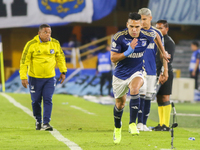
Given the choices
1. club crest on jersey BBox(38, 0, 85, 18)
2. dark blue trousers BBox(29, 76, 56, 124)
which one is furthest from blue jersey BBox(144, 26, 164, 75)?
club crest on jersey BBox(38, 0, 85, 18)

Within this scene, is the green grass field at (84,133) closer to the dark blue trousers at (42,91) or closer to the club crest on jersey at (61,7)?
the dark blue trousers at (42,91)

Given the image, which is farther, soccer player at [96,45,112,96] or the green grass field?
soccer player at [96,45,112,96]

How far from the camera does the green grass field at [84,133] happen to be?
6.67 m

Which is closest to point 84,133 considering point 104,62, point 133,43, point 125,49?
point 125,49

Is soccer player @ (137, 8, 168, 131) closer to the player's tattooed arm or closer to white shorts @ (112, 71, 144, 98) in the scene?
white shorts @ (112, 71, 144, 98)

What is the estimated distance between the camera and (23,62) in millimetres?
8398

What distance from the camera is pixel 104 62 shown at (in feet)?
58.8

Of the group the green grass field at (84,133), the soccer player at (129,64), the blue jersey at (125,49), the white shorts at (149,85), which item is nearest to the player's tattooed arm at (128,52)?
the soccer player at (129,64)

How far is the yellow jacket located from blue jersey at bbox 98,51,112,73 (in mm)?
9155

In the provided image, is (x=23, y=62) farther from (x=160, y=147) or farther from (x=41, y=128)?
(x=160, y=147)

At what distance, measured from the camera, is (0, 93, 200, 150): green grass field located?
6.67m

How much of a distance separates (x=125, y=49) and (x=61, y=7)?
49.3 ft

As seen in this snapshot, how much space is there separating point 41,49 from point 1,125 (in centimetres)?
188

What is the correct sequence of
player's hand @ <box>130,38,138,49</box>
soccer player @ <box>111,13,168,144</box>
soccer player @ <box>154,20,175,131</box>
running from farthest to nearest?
soccer player @ <box>154,20,175,131</box> → soccer player @ <box>111,13,168,144</box> → player's hand @ <box>130,38,138,49</box>
